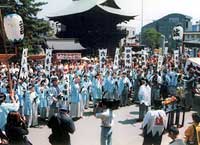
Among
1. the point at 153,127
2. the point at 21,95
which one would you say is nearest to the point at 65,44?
the point at 21,95

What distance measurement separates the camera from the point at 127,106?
1723 cm

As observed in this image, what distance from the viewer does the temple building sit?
4109 cm

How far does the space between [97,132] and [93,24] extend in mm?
29516

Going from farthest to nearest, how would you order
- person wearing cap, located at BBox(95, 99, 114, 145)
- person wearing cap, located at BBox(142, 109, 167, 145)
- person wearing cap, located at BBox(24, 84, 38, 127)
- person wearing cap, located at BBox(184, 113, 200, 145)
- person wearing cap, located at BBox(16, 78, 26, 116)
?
person wearing cap, located at BBox(24, 84, 38, 127) < person wearing cap, located at BBox(16, 78, 26, 116) < person wearing cap, located at BBox(95, 99, 114, 145) < person wearing cap, located at BBox(142, 109, 167, 145) < person wearing cap, located at BBox(184, 113, 200, 145)

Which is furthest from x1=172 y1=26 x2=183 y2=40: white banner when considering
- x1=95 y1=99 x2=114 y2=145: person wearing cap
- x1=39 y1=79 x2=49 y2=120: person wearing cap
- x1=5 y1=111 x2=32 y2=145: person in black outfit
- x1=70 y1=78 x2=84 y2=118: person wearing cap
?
x1=5 y1=111 x2=32 y2=145: person in black outfit

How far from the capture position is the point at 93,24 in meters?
41.2

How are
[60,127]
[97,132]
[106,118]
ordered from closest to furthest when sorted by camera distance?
[60,127], [106,118], [97,132]

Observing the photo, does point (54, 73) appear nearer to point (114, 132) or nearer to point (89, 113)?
point (89, 113)

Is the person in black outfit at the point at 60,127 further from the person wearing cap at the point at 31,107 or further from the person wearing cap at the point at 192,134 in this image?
the person wearing cap at the point at 31,107

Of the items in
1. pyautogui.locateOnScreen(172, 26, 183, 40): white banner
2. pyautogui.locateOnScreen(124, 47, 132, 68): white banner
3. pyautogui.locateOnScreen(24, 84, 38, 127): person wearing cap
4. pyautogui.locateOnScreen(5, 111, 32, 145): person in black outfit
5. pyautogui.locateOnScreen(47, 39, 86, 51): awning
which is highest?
pyautogui.locateOnScreen(172, 26, 183, 40): white banner

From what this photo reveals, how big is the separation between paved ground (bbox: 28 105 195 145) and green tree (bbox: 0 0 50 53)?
17.5 meters

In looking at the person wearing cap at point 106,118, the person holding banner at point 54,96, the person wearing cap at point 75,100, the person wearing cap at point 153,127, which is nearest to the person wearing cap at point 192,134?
the person wearing cap at point 153,127

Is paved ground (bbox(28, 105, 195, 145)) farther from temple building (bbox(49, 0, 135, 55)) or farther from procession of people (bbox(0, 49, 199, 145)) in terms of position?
temple building (bbox(49, 0, 135, 55))

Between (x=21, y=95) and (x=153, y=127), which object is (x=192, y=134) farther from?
(x=21, y=95)
